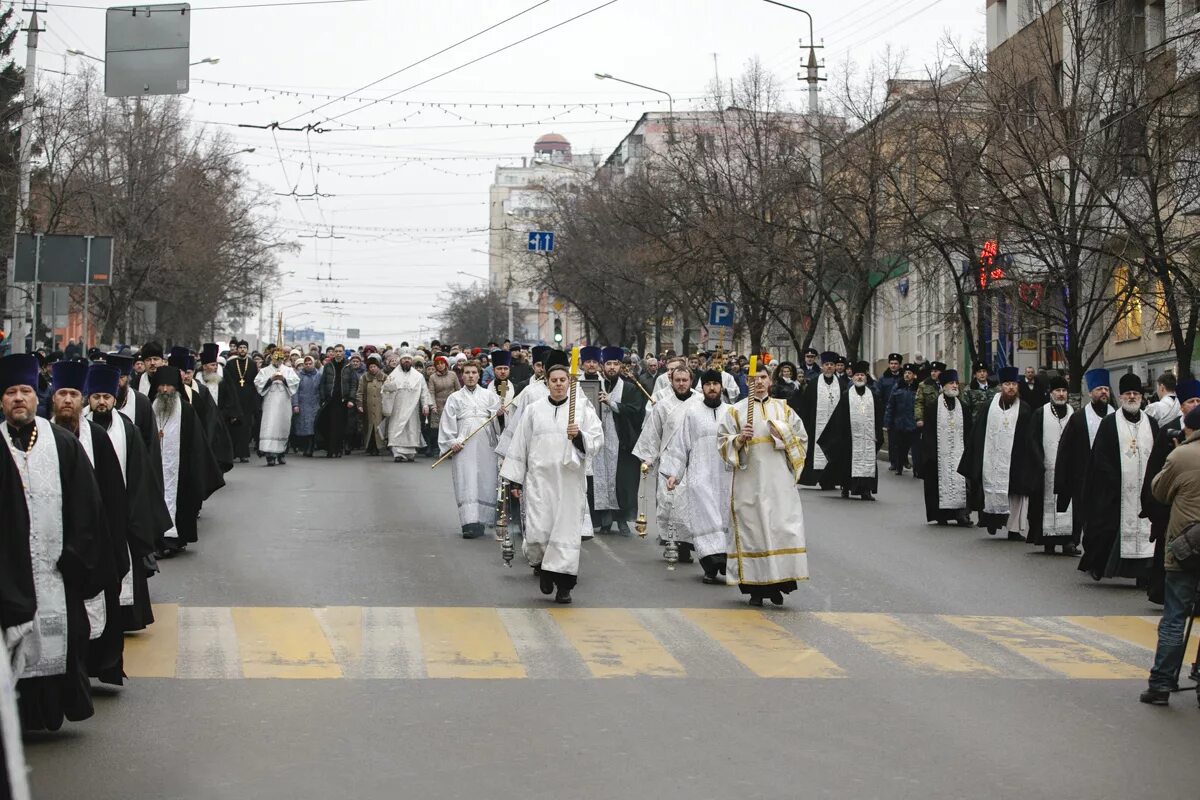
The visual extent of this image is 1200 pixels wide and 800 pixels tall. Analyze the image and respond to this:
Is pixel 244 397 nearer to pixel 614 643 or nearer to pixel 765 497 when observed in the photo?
pixel 765 497

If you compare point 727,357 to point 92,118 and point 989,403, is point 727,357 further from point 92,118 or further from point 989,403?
point 92,118

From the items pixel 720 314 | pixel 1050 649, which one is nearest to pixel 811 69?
pixel 720 314

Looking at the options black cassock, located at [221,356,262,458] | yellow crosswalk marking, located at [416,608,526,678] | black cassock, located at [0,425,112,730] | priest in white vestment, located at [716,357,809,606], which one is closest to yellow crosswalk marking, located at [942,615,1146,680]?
priest in white vestment, located at [716,357,809,606]

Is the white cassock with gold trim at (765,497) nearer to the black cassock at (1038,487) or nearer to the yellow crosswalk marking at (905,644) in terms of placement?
the yellow crosswalk marking at (905,644)

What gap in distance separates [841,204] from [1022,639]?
25426 millimetres

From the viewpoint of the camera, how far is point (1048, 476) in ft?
59.2

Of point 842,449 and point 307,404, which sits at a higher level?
point 307,404

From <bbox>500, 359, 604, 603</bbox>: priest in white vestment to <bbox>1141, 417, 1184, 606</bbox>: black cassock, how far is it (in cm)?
409

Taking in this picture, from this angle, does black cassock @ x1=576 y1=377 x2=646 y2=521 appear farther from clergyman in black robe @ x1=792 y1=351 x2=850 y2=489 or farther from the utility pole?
the utility pole

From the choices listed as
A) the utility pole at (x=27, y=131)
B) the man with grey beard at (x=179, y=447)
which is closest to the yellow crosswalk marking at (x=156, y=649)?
the man with grey beard at (x=179, y=447)

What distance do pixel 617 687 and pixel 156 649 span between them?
298cm

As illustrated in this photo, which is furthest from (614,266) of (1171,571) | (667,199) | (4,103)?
(1171,571)

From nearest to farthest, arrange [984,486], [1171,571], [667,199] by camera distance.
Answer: [1171,571] → [984,486] → [667,199]

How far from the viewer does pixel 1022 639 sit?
12055 millimetres
